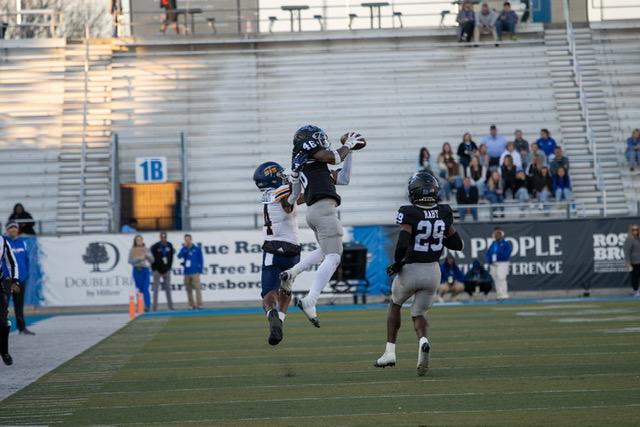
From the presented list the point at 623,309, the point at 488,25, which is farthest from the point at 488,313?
the point at 488,25

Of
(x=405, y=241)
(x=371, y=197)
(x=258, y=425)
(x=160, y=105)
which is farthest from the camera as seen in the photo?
(x=160, y=105)

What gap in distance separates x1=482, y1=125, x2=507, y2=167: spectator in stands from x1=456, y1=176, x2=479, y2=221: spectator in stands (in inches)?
51.4

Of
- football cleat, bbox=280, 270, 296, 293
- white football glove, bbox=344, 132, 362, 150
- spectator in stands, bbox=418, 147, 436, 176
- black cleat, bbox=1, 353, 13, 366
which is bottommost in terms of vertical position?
black cleat, bbox=1, 353, 13, 366

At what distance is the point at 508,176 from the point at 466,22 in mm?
6603

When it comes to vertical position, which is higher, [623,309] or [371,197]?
[371,197]

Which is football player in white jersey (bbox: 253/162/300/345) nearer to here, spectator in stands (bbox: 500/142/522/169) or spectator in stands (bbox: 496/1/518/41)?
spectator in stands (bbox: 500/142/522/169)

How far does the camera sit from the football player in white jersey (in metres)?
12.1

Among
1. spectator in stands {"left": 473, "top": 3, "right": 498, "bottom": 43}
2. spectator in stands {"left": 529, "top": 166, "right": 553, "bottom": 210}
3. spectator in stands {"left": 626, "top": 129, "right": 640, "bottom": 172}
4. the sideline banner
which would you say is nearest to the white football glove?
the sideline banner

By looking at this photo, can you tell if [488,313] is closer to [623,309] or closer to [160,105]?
[623,309]

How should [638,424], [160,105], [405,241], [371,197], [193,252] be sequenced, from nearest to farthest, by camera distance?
[638,424]
[405,241]
[193,252]
[371,197]
[160,105]

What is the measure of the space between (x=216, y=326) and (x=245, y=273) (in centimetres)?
739

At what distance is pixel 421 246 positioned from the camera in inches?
426

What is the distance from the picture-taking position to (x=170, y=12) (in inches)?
1337

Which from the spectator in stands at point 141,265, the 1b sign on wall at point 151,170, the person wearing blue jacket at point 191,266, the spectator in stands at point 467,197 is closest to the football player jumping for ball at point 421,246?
the spectator in stands at point 141,265
